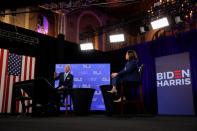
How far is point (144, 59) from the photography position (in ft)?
25.8

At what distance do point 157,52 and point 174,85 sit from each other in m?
1.10

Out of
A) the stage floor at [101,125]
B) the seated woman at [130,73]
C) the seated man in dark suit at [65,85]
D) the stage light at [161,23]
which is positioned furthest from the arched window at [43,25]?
the stage floor at [101,125]

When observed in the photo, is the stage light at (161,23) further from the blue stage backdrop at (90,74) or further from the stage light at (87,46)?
the stage light at (87,46)

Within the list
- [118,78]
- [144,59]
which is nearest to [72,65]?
[144,59]

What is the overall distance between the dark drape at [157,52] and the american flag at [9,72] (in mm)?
3220

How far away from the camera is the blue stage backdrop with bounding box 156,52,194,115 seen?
6.78 m

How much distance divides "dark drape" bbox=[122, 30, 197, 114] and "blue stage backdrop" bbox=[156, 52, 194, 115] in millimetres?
112

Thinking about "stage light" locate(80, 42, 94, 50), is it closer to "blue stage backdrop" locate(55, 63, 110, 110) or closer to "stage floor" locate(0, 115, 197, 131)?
"blue stage backdrop" locate(55, 63, 110, 110)

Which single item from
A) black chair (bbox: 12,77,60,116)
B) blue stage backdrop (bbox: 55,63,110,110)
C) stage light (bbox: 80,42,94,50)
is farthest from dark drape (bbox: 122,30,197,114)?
black chair (bbox: 12,77,60,116)

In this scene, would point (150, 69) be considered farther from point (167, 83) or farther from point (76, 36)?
point (76, 36)

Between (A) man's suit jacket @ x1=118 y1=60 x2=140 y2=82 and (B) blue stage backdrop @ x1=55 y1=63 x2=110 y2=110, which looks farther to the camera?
(B) blue stage backdrop @ x1=55 y1=63 x2=110 y2=110

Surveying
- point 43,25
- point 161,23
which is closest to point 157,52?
point 161,23

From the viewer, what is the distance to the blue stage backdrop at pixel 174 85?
22.2 ft

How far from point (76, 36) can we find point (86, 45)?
2.67m
